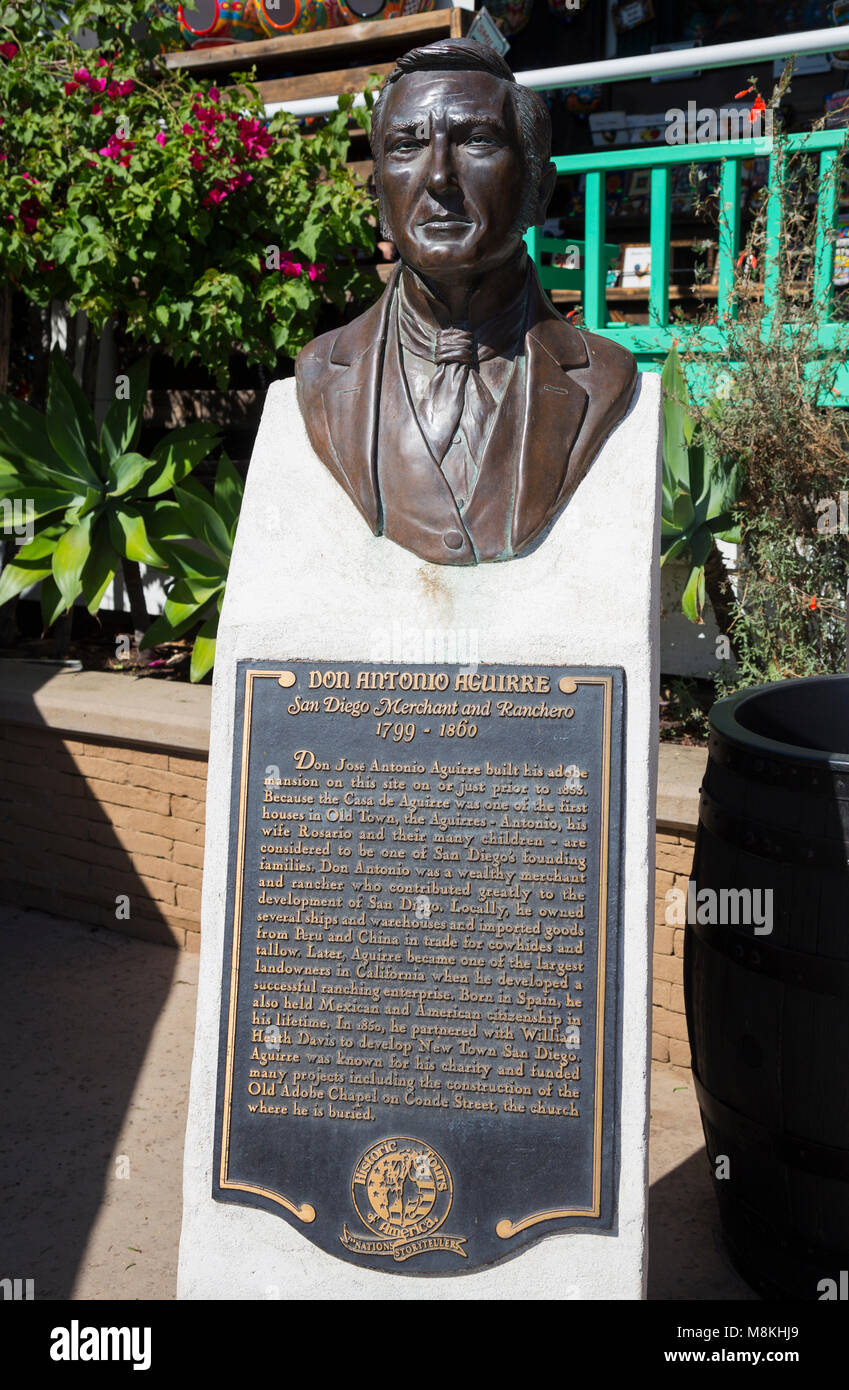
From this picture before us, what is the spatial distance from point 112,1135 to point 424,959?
1660 millimetres

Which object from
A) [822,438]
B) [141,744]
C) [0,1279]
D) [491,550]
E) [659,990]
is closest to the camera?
[491,550]

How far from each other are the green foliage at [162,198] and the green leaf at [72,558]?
0.99 meters

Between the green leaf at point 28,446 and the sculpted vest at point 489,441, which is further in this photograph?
the green leaf at point 28,446

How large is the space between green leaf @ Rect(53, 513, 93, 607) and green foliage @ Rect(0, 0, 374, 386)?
0.99 m

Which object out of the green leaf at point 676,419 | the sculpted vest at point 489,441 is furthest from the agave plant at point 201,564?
the sculpted vest at point 489,441

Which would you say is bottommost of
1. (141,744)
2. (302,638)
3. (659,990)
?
(659,990)

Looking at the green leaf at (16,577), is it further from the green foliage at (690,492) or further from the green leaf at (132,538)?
the green foliage at (690,492)

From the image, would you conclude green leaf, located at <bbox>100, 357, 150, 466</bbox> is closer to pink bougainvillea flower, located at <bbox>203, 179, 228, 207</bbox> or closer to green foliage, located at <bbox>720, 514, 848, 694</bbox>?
pink bougainvillea flower, located at <bbox>203, 179, 228, 207</bbox>

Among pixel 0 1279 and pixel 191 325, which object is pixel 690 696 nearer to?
pixel 191 325

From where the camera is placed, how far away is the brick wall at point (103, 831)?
4.79 meters

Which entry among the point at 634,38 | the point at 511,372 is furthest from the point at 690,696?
the point at 634,38

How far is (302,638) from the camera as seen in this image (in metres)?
2.65

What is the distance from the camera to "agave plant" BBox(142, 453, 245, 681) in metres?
4.88
